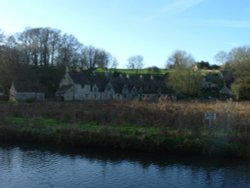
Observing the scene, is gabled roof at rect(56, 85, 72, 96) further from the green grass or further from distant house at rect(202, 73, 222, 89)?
the green grass

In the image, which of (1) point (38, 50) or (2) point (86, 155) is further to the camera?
(1) point (38, 50)

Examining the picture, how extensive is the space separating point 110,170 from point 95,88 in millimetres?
65069

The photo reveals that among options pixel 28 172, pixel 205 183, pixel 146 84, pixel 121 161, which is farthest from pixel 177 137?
pixel 146 84

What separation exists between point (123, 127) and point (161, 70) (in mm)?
98218

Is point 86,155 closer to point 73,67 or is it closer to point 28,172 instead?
point 28,172

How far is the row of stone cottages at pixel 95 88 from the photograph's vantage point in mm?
73312

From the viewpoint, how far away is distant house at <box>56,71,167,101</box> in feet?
269

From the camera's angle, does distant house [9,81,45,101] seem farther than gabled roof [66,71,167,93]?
No

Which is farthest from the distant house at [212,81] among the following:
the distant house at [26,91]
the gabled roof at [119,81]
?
the distant house at [26,91]

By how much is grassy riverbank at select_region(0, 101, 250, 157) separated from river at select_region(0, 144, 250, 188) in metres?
0.92

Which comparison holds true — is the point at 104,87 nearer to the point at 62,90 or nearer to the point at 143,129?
the point at 62,90

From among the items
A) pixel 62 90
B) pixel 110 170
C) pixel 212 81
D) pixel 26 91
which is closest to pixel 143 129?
pixel 110 170

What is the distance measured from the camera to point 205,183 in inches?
794

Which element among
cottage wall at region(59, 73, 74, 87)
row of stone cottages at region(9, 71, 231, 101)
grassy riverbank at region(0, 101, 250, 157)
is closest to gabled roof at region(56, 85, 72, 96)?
row of stone cottages at region(9, 71, 231, 101)
